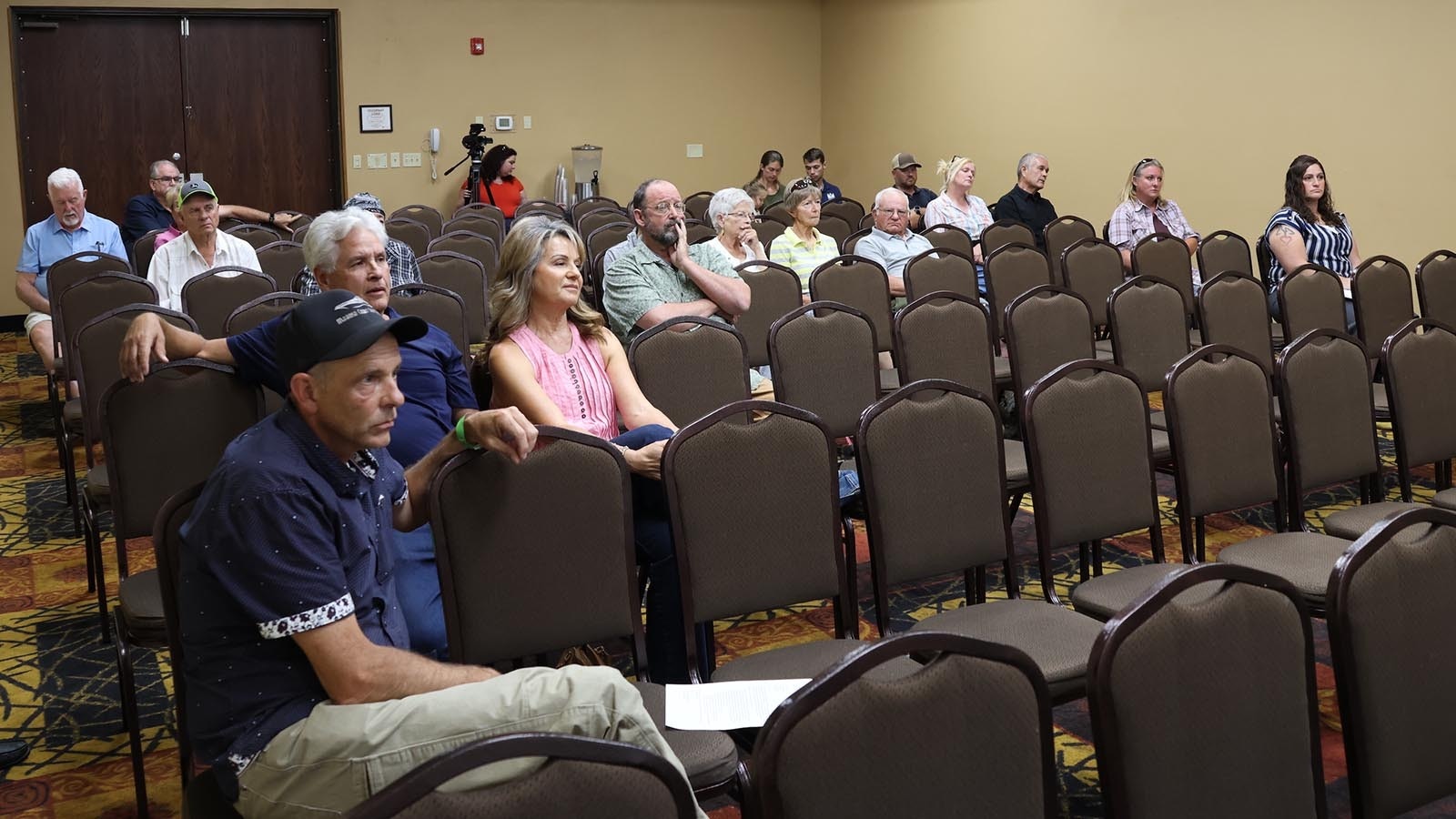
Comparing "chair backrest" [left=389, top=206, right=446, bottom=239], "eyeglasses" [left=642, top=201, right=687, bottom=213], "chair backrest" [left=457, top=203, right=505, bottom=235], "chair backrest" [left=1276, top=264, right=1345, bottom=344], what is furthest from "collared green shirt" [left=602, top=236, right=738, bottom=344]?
"chair backrest" [left=389, top=206, right=446, bottom=239]

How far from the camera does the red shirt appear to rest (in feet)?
39.5

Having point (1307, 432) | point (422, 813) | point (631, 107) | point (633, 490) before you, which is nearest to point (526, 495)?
point (633, 490)

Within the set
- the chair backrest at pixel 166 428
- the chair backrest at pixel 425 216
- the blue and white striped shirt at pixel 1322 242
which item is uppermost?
the chair backrest at pixel 425 216

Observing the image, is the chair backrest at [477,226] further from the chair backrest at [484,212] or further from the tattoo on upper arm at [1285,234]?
the tattoo on upper arm at [1285,234]

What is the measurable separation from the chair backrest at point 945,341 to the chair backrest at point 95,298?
3.12 meters

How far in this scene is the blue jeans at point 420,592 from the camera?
2.72 meters

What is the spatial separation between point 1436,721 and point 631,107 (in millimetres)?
12122

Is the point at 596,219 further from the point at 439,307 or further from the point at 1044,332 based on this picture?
the point at 1044,332

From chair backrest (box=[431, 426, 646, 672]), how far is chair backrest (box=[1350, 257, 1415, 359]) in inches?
169

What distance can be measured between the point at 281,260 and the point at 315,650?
5.48m

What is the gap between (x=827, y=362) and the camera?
4.56 metres

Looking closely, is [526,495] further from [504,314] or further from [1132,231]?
[1132,231]

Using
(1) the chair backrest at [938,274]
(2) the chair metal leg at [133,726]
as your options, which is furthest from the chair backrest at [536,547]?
(1) the chair backrest at [938,274]

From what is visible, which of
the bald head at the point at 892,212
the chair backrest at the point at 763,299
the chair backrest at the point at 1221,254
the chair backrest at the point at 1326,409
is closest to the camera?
the chair backrest at the point at 1326,409
